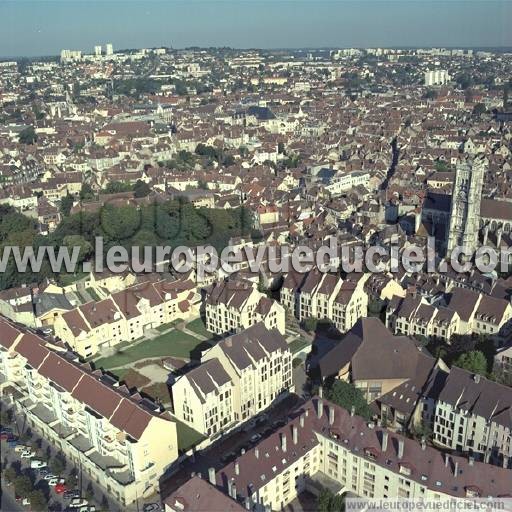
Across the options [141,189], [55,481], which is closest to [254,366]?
[55,481]

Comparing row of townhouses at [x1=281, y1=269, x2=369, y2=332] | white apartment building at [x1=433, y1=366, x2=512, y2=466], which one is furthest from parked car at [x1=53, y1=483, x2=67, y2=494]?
row of townhouses at [x1=281, y1=269, x2=369, y2=332]

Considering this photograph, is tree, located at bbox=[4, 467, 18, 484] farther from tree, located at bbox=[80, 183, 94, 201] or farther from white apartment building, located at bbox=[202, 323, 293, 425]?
tree, located at bbox=[80, 183, 94, 201]

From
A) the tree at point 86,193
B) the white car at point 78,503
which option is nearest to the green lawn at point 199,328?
the white car at point 78,503

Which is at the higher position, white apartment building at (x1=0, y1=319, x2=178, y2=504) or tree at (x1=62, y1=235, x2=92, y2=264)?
tree at (x1=62, y1=235, x2=92, y2=264)

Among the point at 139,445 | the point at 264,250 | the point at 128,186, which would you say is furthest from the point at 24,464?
the point at 128,186

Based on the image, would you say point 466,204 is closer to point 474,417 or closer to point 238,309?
point 238,309

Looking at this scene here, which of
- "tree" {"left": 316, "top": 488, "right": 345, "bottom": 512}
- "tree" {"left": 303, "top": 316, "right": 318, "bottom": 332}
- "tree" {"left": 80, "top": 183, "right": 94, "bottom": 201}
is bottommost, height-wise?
"tree" {"left": 316, "top": 488, "right": 345, "bottom": 512}

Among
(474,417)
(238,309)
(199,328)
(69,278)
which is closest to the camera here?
(474,417)

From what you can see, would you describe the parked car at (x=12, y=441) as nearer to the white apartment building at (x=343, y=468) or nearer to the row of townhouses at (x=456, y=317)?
the white apartment building at (x=343, y=468)
